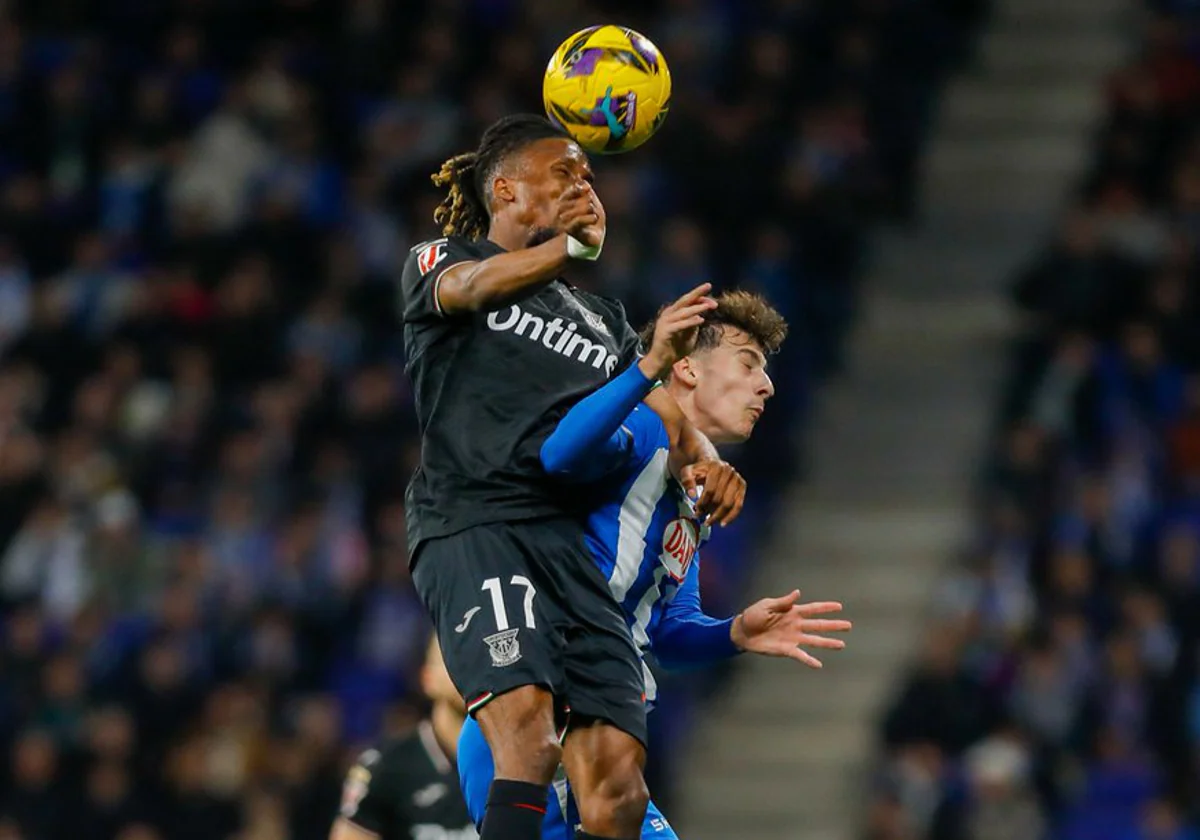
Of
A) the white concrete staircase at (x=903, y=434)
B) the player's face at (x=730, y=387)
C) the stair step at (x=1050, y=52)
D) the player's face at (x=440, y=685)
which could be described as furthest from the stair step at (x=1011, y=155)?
the player's face at (x=730, y=387)

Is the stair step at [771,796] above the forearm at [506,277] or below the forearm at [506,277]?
below

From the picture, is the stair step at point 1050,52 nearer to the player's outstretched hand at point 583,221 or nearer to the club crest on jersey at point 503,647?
the player's outstretched hand at point 583,221

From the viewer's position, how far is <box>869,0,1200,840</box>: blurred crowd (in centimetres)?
1156

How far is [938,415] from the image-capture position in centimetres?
1493

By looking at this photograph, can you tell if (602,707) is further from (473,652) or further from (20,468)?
(20,468)

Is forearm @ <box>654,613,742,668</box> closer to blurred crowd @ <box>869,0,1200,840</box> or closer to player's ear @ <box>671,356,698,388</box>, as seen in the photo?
player's ear @ <box>671,356,698,388</box>

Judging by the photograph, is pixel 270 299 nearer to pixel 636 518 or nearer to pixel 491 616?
pixel 636 518

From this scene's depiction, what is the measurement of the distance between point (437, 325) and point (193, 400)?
347 inches

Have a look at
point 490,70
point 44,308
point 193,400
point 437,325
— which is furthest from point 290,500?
point 437,325

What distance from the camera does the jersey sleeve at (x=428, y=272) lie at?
5.82 meters

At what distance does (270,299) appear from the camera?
48.8 ft

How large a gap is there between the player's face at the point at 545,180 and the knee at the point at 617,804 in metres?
1.46

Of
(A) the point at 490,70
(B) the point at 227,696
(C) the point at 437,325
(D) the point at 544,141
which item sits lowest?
(B) the point at 227,696

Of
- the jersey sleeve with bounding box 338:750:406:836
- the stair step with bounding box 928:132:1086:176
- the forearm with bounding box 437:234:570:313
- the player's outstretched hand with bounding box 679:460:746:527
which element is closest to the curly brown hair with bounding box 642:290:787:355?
the player's outstretched hand with bounding box 679:460:746:527
